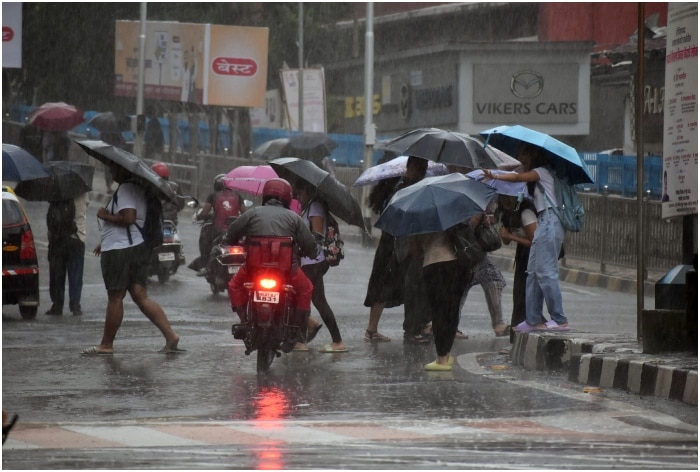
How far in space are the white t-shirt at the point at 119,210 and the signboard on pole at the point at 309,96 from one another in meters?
30.7

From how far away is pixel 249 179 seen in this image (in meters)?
17.6

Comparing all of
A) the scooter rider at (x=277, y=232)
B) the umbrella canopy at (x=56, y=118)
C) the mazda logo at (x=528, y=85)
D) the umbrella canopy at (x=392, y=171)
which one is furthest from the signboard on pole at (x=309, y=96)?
the scooter rider at (x=277, y=232)

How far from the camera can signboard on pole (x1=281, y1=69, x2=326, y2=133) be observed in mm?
43812

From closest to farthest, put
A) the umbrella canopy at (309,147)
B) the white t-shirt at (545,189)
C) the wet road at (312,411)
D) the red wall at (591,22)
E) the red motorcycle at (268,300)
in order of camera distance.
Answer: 1. the wet road at (312,411)
2. the red motorcycle at (268,300)
3. the white t-shirt at (545,189)
4. the umbrella canopy at (309,147)
5. the red wall at (591,22)

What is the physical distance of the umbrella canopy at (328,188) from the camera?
43.2 ft

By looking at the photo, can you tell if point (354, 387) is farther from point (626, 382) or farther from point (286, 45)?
point (286, 45)

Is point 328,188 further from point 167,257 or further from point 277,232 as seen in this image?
point 167,257

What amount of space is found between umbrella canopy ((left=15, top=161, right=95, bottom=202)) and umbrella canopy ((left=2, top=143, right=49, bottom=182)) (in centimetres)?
Result: 73

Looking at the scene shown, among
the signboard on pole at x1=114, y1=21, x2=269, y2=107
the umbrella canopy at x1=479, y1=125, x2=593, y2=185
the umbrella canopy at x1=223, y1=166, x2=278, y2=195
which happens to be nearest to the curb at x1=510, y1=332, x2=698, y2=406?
the umbrella canopy at x1=479, y1=125, x2=593, y2=185

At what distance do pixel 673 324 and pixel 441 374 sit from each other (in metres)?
1.74

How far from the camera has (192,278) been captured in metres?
21.5

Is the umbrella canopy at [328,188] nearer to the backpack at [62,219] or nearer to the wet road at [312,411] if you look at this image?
the wet road at [312,411]

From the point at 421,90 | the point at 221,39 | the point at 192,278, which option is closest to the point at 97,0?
the point at 221,39

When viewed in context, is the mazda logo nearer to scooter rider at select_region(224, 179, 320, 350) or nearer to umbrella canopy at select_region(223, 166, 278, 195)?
umbrella canopy at select_region(223, 166, 278, 195)
